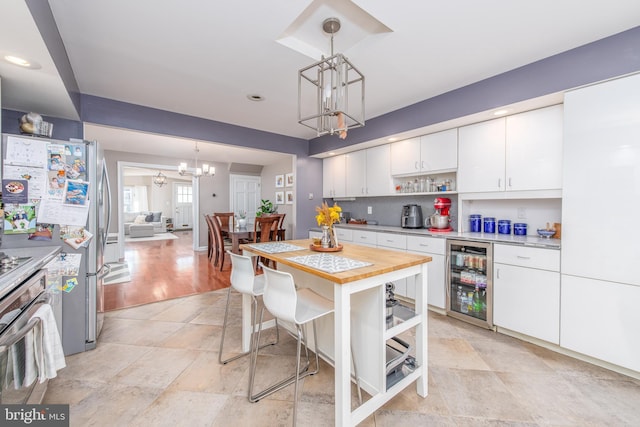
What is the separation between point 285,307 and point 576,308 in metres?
2.24

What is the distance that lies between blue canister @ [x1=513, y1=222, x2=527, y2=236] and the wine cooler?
52 centimetres

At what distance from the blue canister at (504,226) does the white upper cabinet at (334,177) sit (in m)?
2.25

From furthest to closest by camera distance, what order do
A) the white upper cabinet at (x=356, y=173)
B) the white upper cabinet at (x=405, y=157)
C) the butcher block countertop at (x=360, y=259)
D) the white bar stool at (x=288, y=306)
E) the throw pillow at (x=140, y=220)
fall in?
1. the throw pillow at (x=140, y=220)
2. the white upper cabinet at (x=356, y=173)
3. the white upper cabinet at (x=405, y=157)
4. the white bar stool at (x=288, y=306)
5. the butcher block countertop at (x=360, y=259)

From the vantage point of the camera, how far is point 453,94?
2775mm

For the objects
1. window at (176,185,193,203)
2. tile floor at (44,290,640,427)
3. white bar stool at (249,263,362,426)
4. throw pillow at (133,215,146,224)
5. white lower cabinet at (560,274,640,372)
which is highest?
window at (176,185,193,203)

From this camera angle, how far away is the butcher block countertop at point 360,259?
1.35 metres

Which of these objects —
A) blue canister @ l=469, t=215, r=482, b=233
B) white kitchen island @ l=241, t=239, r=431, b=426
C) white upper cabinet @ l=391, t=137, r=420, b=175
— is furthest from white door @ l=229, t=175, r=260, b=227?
white kitchen island @ l=241, t=239, r=431, b=426

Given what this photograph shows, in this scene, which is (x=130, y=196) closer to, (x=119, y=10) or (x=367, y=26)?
(x=119, y=10)

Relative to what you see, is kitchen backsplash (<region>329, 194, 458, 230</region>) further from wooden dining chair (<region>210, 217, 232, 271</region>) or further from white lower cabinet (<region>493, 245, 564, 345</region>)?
wooden dining chair (<region>210, 217, 232, 271</region>)

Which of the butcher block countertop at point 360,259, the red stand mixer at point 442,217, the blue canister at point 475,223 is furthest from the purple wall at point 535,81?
the butcher block countertop at point 360,259

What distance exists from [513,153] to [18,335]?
11.9 ft

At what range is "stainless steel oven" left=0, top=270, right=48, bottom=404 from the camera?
1.06 meters

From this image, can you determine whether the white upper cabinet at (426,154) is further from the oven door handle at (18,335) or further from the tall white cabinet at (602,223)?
the oven door handle at (18,335)

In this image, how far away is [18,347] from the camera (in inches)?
44.4
